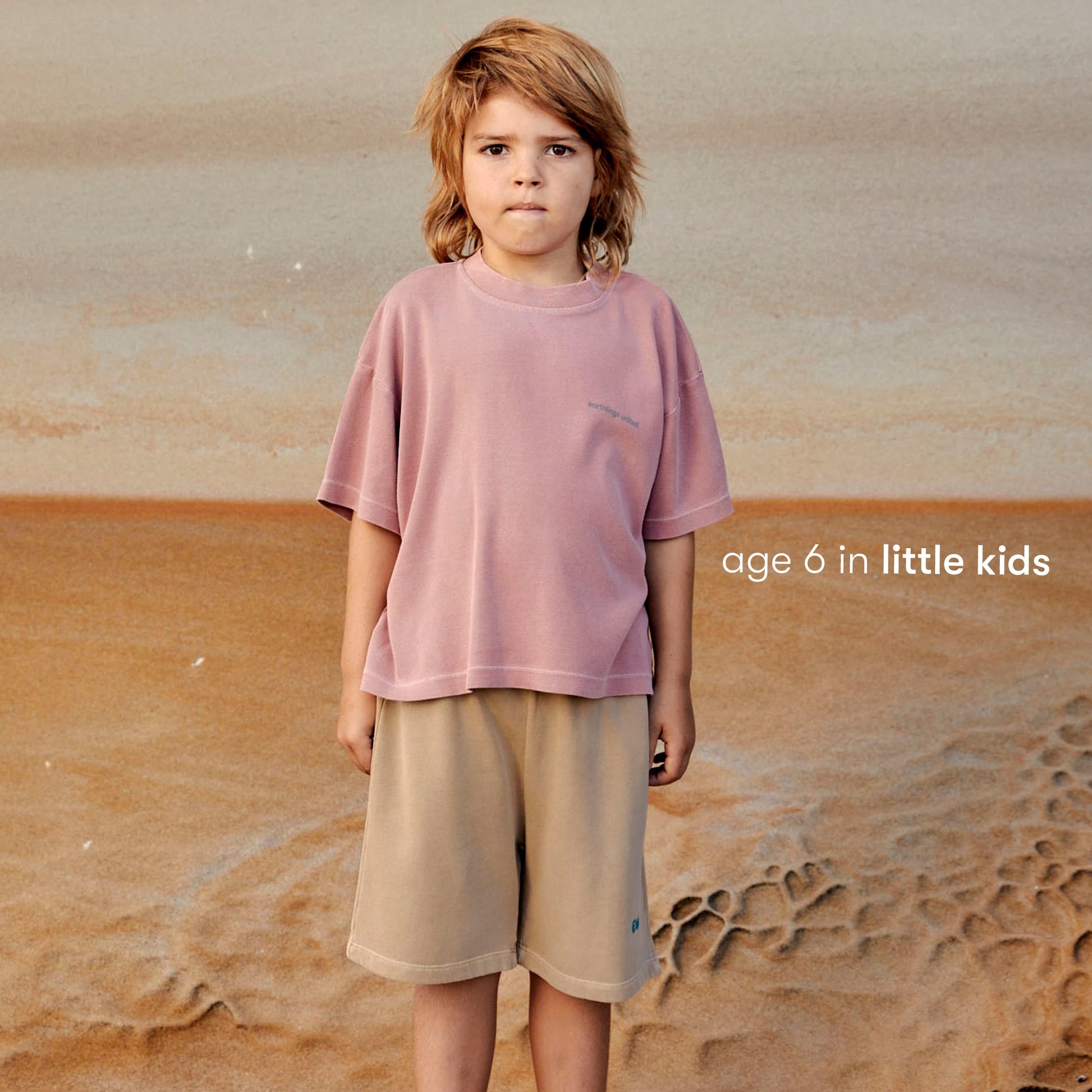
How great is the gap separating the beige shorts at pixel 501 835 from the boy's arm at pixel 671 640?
0.05 meters

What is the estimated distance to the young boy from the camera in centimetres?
107

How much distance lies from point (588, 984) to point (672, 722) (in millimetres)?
222

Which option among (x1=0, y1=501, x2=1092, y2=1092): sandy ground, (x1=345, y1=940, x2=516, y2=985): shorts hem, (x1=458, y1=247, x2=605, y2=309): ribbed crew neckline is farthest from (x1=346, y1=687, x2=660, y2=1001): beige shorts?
(x1=0, y1=501, x2=1092, y2=1092): sandy ground

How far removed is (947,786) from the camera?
2.24 m

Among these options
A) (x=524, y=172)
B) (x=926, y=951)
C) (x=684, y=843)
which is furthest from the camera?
(x=684, y=843)

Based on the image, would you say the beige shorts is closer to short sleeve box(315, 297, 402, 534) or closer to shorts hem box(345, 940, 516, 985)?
shorts hem box(345, 940, 516, 985)

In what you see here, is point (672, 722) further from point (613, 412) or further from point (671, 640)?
point (613, 412)

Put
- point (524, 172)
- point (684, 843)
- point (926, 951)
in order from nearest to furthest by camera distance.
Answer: point (524, 172) → point (926, 951) → point (684, 843)

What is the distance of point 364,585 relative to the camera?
1139 millimetres

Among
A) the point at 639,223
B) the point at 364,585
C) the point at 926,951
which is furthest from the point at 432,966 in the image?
the point at 639,223

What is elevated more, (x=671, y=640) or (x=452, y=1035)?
(x=671, y=640)

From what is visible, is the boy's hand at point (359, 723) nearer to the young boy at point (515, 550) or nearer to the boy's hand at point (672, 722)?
the young boy at point (515, 550)

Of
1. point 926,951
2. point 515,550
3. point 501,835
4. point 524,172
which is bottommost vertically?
point 926,951

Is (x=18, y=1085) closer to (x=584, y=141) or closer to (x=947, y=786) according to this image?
(x=584, y=141)
